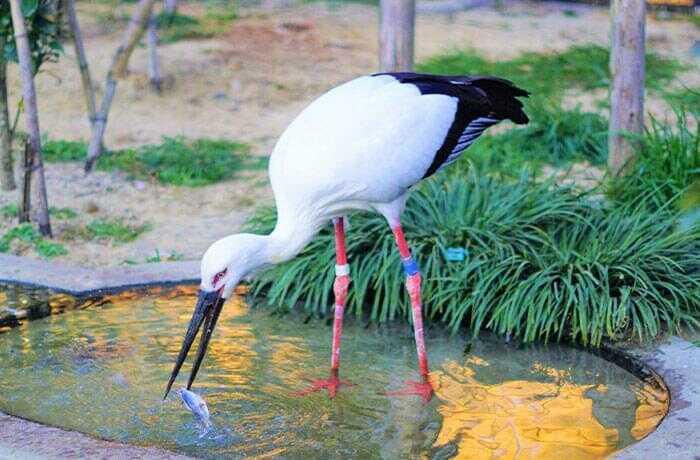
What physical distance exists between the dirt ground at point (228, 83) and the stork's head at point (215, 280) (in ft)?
6.47

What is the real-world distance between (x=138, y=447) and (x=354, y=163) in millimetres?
1429

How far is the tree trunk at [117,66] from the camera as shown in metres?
7.55

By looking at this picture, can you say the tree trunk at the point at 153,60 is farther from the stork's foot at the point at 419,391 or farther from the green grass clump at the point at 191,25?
the stork's foot at the point at 419,391

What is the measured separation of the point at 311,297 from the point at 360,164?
1.30 m

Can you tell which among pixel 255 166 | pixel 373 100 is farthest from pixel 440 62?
pixel 373 100

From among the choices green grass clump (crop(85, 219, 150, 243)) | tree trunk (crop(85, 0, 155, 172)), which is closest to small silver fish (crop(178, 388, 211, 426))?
green grass clump (crop(85, 219, 150, 243))

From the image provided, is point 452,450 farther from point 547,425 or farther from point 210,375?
point 210,375

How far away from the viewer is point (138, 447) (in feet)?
12.7

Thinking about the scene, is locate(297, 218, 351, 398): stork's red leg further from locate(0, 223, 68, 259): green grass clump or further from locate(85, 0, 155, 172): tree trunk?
locate(85, 0, 155, 172): tree trunk

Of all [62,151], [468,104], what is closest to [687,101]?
[468,104]

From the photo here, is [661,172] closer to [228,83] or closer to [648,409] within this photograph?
[648,409]

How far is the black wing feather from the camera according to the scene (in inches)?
195

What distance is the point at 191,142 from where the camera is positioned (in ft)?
28.8

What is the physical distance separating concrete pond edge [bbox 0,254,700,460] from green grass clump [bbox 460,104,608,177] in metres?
2.78
